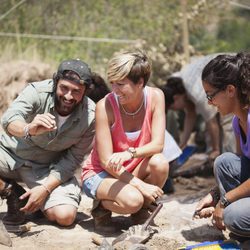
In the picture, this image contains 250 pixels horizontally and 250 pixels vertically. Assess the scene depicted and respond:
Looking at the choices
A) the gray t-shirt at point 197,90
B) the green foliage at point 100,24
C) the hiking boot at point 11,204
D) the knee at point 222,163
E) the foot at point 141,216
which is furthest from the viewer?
the green foliage at point 100,24

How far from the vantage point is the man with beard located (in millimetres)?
3576

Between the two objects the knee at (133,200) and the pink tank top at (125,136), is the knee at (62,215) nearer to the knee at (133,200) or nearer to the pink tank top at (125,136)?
the pink tank top at (125,136)

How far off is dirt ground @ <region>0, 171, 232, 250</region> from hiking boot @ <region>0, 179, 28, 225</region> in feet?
0.36

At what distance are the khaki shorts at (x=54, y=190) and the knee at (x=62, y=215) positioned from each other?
4 cm

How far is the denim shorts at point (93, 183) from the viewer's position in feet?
11.8

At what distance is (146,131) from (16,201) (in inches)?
41.2

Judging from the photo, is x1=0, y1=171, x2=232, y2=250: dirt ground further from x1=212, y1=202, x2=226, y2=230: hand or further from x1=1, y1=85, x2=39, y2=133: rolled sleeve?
x1=1, y1=85, x2=39, y2=133: rolled sleeve

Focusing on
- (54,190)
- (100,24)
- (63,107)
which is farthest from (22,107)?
(100,24)

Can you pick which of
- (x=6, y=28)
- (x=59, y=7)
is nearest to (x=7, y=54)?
(x=6, y=28)

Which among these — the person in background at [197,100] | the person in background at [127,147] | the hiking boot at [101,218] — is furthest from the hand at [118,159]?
the person in background at [197,100]

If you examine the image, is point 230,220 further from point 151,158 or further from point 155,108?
point 155,108

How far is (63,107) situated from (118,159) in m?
0.61

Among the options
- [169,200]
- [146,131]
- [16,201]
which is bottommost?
[169,200]

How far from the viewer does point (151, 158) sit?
3.55m
